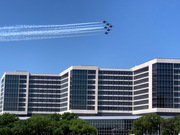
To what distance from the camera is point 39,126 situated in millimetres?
154625

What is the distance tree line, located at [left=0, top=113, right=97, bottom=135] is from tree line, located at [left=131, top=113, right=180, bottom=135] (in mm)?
23031

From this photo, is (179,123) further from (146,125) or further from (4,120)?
(4,120)

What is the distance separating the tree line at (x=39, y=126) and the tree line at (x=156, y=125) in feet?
75.6

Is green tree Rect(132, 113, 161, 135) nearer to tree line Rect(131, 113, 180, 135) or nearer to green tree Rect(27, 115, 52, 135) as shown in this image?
tree line Rect(131, 113, 180, 135)

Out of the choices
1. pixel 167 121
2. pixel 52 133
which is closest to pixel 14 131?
pixel 52 133

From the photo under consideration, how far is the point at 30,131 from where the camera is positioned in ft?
498

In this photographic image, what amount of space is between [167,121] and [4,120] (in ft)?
226

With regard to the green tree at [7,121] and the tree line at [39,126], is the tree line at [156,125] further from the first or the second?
the green tree at [7,121]

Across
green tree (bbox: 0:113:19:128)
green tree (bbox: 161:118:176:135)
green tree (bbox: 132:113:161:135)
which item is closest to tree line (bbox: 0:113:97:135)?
green tree (bbox: 0:113:19:128)

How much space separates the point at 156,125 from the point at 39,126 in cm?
5220

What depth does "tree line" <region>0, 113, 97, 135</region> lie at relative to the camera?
148375 millimetres

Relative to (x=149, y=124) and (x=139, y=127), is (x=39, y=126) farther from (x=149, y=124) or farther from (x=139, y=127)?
(x=149, y=124)

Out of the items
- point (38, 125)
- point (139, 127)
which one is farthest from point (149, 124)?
point (38, 125)

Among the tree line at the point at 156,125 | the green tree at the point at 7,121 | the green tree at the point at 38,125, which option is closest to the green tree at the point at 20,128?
the green tree at the point at 38,125
